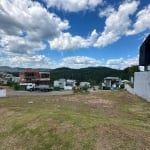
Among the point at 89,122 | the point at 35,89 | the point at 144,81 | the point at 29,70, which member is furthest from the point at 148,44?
the point at 29,70

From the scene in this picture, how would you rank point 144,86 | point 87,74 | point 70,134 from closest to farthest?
point 70,134 < point 144,86 < point 87,74

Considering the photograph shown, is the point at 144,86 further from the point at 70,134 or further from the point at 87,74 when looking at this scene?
the point at 87,74

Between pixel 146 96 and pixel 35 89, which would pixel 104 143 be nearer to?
pixel 146 96

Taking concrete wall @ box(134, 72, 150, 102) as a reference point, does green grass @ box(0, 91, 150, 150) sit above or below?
below

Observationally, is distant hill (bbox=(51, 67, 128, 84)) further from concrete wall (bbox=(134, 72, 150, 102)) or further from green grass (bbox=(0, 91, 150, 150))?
green grass (bbox=(0, 91, 150, 150))

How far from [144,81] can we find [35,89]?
113ft

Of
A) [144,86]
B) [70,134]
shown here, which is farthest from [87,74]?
[70,134]

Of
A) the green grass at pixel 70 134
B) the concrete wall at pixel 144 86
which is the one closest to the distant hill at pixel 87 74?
the concrete wall at pixel 144 86

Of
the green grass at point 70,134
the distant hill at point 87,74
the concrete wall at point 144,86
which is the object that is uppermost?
the distant hill at point 87,74

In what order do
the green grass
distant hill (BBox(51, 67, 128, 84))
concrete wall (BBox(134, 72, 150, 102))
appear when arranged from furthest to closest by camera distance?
distant hill (BBox(51, 67, 128, 84)) < concrete wall (BBox(134, 72, 150, 102)) < the green grass

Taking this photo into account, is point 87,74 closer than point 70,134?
No

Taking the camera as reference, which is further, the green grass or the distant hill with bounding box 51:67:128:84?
the distant hill with bounding box 51:67:128:84

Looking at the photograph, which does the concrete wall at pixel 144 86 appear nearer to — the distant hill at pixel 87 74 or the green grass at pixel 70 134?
the green grass at pixel 70 134

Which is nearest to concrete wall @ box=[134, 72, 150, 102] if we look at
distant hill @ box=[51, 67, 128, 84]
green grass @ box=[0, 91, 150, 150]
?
green grass @ box=[0, 91, 150, 150]
